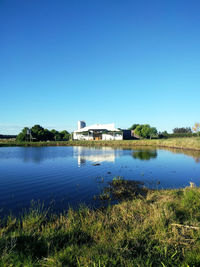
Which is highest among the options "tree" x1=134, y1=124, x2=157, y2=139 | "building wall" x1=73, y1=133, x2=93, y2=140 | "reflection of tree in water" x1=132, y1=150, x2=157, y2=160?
"tree" x1=134, y1=124, x2=157, y2=139

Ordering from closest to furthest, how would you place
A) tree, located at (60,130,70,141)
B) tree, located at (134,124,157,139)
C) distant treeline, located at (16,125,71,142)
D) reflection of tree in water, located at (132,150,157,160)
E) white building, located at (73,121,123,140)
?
1. reflection of tree in water, located at (132,150,157,160)
2. white building, located at (73,121,123,140)
3. distant treeline, located at (16,125,71,142)
4. tree, located at (134,124,157,139)
5. tree, located at (60,130,70,141)

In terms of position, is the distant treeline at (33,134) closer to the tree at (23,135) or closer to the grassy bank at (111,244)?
the tree at (23,135)

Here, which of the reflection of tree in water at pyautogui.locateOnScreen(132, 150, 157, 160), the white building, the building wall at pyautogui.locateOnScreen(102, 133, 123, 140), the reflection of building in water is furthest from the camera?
the white building

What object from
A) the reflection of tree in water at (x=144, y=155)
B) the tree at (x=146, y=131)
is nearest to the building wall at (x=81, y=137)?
the tree at (x=146, y=131)

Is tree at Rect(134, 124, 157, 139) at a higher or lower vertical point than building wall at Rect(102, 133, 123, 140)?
higher

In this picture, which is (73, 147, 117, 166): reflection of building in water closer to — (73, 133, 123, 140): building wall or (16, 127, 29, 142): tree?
(73, 133, 123, 140): building wall

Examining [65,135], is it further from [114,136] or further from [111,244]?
[111,244]

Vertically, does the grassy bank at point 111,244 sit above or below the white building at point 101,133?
below

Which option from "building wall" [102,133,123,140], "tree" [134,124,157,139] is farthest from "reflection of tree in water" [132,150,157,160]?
"tree" [134,124,157,139]

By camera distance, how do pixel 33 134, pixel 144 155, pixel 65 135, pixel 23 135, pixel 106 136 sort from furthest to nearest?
pixel 65 135
pixel 33 134
pixel 23 135
pixel 106 136
pixel 144 155

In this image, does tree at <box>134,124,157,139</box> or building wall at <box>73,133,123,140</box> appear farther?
tree at <box>134,124,157,139</box>

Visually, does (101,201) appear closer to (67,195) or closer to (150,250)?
(67,195)

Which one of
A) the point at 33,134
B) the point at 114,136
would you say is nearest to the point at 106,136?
the point at 114,136

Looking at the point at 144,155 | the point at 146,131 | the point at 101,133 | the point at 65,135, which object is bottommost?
the point at 144,155
